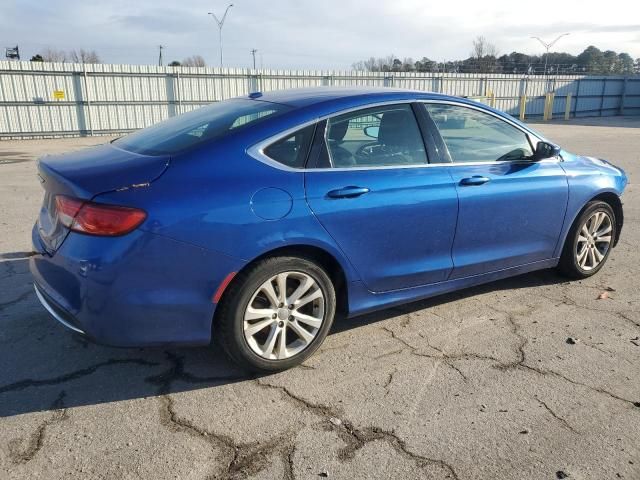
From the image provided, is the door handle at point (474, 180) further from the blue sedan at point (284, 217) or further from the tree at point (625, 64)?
the tree at point (625, 64)

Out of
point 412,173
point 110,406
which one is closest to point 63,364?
point 110,406

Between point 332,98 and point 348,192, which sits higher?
point 332,98

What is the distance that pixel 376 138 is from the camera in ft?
11.7

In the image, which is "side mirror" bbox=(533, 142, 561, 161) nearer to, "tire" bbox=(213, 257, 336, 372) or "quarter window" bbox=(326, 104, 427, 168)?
"quarter window" bbox=(326, 104, 427, 168)

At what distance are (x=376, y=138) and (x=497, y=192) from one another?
1010 mm

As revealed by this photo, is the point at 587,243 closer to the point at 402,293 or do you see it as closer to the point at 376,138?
the point at 402,293

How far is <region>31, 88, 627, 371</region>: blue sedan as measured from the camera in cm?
273

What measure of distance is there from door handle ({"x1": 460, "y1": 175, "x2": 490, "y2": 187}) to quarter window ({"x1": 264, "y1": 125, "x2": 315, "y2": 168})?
1.17 m

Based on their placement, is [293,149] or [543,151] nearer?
[293,149]

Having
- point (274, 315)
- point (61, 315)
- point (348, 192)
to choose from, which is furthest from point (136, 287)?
point (348, 192)

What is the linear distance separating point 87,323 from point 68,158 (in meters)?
1.12

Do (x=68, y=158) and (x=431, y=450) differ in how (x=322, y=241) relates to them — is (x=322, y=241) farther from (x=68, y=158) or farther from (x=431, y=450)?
(x=68, y=158)

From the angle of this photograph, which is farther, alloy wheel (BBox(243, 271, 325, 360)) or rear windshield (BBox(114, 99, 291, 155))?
rear windshield (BBox(114, 99, 291, 155))

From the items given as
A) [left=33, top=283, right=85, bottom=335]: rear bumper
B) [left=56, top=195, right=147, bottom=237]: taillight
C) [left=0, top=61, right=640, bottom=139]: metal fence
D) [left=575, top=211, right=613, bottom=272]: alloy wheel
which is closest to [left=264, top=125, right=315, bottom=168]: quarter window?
[left=56, top=195, right=147, bottom=237]: taillight
